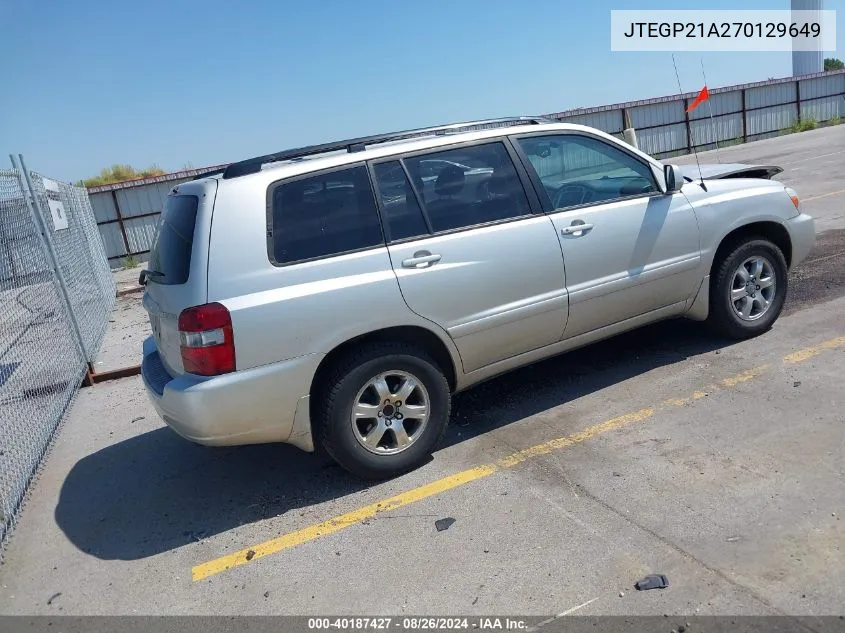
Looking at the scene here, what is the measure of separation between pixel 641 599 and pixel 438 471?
1586mm

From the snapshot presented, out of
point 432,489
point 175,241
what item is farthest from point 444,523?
point 175,241

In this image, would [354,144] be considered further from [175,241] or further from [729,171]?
[729,171]

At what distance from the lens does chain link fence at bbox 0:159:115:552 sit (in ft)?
16.2

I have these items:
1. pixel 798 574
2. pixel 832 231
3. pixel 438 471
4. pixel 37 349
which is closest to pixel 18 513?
pixel 37 349

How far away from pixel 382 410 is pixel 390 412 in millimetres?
59

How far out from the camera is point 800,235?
5.70 meters

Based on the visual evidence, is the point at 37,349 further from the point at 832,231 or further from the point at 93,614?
the point at 832,231

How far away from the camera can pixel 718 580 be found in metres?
2.95

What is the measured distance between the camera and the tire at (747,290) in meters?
5.37

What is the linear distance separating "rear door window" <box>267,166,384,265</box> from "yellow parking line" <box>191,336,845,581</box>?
55.6 inches

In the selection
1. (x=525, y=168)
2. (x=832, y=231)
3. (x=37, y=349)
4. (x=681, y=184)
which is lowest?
(x=832, y=231)

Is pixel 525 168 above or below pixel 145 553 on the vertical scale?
above

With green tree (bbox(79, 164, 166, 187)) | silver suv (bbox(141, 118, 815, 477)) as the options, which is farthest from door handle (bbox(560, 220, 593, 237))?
green tree (bbox(79, 164, 166, 187))

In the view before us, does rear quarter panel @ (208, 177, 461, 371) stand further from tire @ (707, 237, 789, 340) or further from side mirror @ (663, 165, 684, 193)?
tire @ (707, 237, 789, 340)
